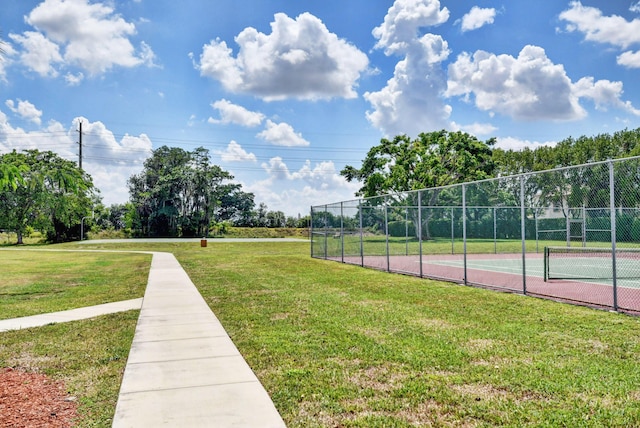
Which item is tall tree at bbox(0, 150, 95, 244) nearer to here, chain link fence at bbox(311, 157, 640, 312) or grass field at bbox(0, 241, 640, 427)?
Result: chain link fence at bbox(311, 157, 640, 312)

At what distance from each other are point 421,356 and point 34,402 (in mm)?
3582

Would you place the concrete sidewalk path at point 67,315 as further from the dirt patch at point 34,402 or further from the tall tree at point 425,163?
the tall tree at point 425,163

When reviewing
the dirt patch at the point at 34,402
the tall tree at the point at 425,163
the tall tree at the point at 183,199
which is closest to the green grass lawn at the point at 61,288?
the dirt patch at the point at 34,402

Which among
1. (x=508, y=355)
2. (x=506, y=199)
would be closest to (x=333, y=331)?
(x=508, y=355)

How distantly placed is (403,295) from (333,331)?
11.8ft

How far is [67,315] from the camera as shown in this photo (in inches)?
300

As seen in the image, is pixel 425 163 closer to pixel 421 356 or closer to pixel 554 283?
pixel 554 283

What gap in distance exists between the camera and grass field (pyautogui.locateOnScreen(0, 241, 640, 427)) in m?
3.48

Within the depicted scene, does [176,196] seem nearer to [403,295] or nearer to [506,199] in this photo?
[506,199]

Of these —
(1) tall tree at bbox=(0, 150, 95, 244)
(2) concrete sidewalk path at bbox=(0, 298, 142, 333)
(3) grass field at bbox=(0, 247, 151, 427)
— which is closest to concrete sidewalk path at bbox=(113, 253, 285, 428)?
(3) grass field at bbox=(0, 247, 151, 427)

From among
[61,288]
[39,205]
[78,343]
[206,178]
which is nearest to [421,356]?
[78,343]

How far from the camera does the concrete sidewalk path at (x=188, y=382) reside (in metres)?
3.36

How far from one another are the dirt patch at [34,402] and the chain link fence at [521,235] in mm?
7509

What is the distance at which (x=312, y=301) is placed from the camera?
8625mm
